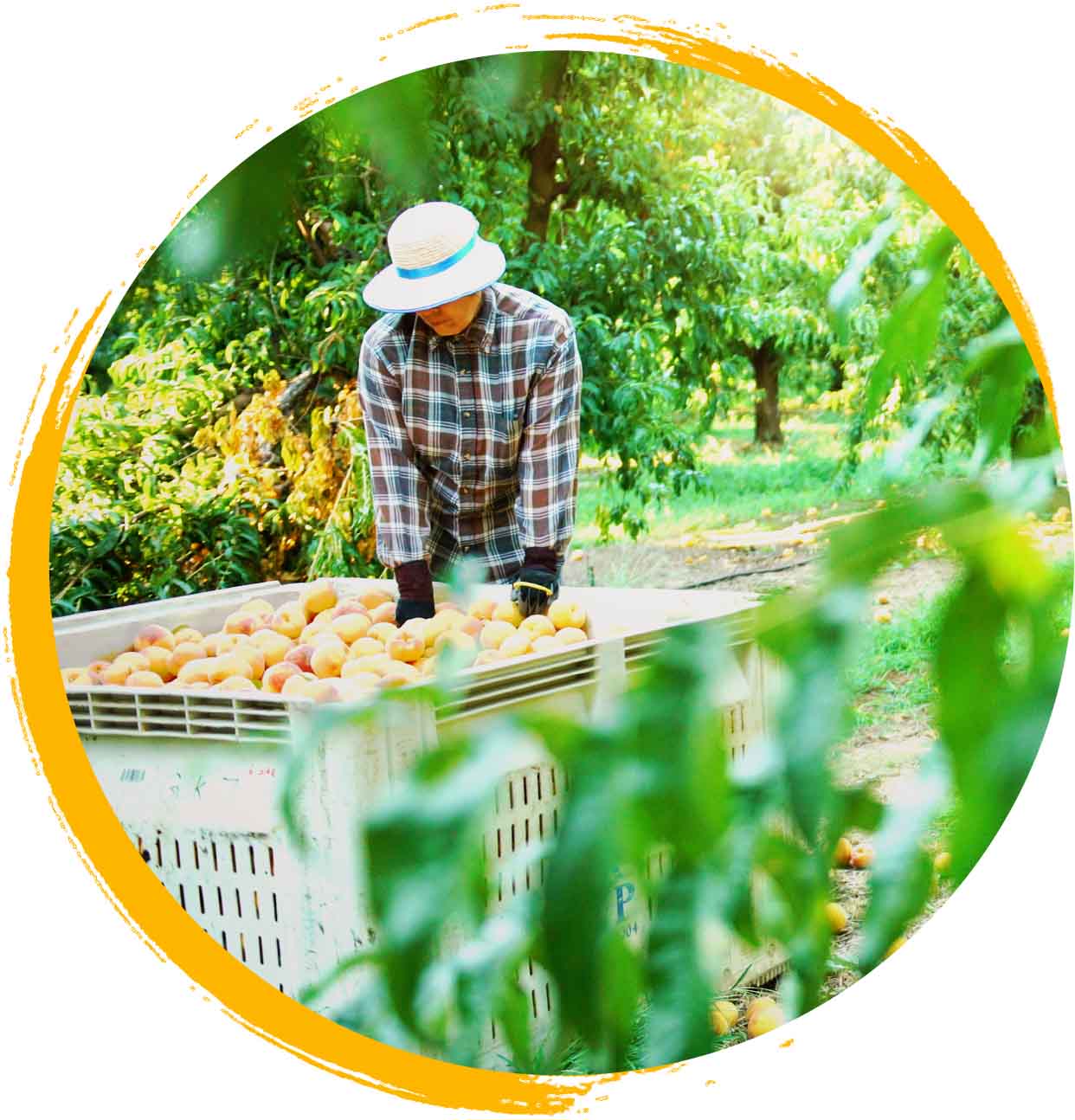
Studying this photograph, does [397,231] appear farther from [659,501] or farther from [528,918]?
[659,501]

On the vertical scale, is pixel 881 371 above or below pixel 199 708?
above

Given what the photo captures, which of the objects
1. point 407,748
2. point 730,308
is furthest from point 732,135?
point 407,748

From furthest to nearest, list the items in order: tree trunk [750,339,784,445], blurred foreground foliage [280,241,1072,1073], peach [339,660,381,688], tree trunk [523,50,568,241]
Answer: tree trunk [750,339,784,445]
tree trunk [523,50,568,241]
peach [339,660,381,688]
blurred foreground foliage [280,241,1072,1073]

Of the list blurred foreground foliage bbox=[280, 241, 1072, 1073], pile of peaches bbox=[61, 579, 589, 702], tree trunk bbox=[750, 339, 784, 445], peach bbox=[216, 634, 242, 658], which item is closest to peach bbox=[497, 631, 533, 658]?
pile of peaches bbox=[61, 579, 589, 702]

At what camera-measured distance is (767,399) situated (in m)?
3.11

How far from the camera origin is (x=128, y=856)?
0.95 metres

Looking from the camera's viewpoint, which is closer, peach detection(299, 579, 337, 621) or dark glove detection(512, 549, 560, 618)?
dark glove detection(512, 549, 560, 618)

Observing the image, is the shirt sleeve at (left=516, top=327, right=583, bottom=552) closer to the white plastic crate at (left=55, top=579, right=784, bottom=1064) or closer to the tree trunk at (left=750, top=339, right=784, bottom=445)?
the white plastic crate at (left=55, top=579, right=784, bottom=1064)

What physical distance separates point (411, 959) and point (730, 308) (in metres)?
2.44

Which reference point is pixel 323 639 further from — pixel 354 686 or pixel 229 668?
pixel 354 686

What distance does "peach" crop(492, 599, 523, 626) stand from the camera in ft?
4.20

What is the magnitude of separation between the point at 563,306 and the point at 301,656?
4.81 feet

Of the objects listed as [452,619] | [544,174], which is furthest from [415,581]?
[544,174]

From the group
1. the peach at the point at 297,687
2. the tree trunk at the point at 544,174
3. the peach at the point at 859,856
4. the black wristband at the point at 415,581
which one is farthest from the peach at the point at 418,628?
the tree trunk at the point at 544,174
